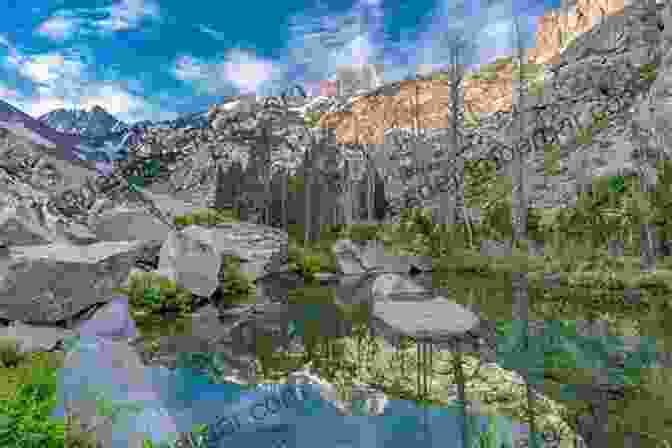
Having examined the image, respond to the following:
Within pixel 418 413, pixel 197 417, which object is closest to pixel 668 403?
pixel 418 413

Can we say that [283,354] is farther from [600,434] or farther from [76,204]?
[76,204]

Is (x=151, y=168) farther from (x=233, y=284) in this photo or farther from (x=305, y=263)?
(x=305, y=263)

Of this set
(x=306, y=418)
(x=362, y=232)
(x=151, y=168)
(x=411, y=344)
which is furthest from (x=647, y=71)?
(x=306, y=418)

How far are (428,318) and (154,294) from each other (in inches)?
305

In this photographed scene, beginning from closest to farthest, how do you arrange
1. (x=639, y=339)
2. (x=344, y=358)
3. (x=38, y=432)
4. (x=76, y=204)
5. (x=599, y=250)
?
(x=38, y=432)
(x=344, y=358)
(x=639, y=339)
(x=76, y=204)
(x=599, y=250)

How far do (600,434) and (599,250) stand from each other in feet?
69.6

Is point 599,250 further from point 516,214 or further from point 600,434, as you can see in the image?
point 600,434

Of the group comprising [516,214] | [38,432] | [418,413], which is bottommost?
[418,413]

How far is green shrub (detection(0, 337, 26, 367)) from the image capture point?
6816mm

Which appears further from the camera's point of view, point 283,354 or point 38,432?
point 283,354

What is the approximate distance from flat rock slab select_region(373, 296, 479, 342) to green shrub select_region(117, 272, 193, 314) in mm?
5943

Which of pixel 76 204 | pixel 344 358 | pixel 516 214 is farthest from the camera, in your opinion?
pixel 516 214

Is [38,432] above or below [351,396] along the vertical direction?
above

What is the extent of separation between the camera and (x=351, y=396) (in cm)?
644
